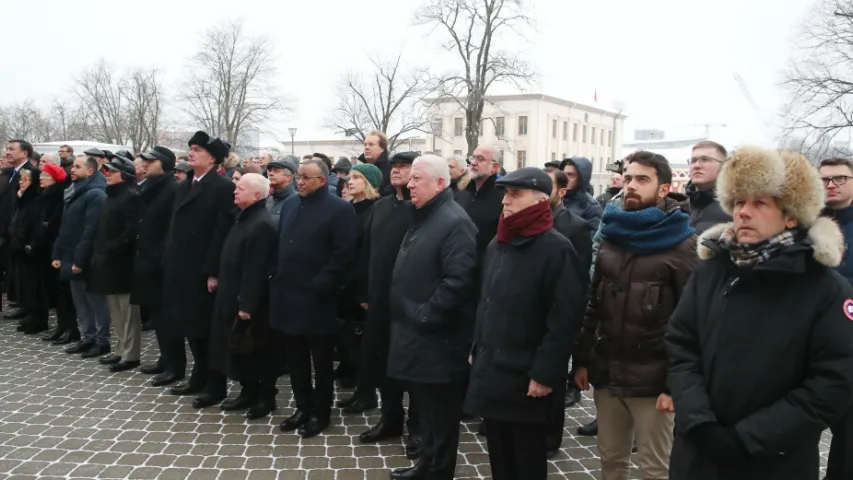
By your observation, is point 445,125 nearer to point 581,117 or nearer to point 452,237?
point 581,117

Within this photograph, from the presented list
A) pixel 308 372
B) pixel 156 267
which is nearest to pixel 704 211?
pixel 308 372

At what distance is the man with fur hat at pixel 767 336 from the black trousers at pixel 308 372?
3.43 metres

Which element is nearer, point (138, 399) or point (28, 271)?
point (138, 399)

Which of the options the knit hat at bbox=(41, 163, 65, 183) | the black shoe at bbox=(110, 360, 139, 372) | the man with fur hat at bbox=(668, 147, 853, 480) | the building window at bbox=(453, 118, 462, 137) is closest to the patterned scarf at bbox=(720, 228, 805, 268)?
the man with fur hat at bbox=(668, 147, 853, 480)

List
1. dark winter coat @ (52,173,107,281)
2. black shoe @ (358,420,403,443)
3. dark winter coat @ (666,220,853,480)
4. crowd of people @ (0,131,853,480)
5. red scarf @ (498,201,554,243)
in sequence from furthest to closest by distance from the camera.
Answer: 1. dark winter coat @ (52,173,107,281)
2. black shoe @ (358,420,403,443)
3. red scarf @ (498,201,554,243)
4. crowd of people @ (0,131,853,480)
5. dark winter coat @ (666,220,853,480)

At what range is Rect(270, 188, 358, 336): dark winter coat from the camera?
5457mm

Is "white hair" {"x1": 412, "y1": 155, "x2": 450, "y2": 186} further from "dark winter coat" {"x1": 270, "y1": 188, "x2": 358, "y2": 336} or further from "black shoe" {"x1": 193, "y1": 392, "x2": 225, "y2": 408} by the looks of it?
"black shoe" {"x1": 193, "y1": 392, "x2": 225, "y2": 408}

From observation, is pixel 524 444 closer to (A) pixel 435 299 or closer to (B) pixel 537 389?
(B) pixel 537 389

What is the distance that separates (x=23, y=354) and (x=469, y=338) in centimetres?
632

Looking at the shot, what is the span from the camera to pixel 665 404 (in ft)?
10.9

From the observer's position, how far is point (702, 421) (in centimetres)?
262

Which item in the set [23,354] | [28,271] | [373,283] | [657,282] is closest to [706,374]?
[657,282]

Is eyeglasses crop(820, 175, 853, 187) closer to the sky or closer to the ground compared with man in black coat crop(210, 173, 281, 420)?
closer to the sky

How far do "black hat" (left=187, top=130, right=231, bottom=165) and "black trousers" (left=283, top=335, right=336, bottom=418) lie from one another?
2.17 meters
